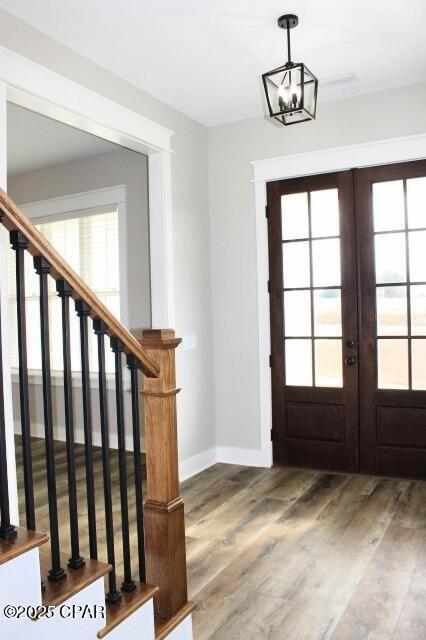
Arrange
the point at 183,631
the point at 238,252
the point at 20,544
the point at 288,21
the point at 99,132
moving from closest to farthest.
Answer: the point at 20,544 < the point at 183,631 < the point at 288,21 < the point at 99,132 < the point at 238,252

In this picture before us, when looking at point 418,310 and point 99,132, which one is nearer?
point 99,132

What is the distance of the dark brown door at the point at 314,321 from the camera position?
4.26 meters

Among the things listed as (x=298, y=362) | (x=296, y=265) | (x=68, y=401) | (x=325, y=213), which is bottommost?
(x=298, y=362)

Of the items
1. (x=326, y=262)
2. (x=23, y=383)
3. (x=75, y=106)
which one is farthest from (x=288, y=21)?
(x=23, y=383)

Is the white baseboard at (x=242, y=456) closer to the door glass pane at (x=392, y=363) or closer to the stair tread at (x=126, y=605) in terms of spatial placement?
the door glass pane at (x=392, y=363)

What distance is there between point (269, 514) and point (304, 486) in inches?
24.4

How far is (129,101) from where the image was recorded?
3.86m

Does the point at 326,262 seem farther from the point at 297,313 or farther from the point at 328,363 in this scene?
the point at 328,363

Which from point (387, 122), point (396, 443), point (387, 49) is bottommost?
point (396, 443)

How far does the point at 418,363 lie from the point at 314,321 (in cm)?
84

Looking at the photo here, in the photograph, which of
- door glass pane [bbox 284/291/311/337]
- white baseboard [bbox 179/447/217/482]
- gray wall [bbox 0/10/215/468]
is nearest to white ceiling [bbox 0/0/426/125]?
gray wall [bbox 0/10/215/468]

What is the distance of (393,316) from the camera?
414cm

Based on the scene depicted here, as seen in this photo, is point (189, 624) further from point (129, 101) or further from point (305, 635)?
point (129, 101)

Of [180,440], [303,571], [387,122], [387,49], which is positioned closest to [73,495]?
[303,571]
